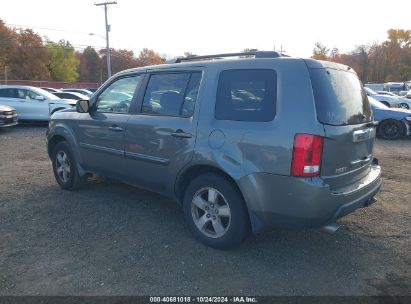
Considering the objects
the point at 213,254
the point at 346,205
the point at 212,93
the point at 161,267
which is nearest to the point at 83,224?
the point at 161,267

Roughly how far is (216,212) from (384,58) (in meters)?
81.7

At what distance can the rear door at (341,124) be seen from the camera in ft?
10.1

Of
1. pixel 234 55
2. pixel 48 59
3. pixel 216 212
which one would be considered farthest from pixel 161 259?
pixel 48 59

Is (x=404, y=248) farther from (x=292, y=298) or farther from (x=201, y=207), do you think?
(x=201, y=207)

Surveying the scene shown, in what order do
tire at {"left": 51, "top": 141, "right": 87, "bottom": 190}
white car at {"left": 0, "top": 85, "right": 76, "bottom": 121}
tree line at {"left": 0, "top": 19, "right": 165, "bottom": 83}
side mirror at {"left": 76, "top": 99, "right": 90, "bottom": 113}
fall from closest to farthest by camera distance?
side mirror at {"left": 76, "top": 99, "right": 90, "bottom": 113} → tire at {"left": 51, "top": 141, "right": 87, "bottom": 190} → white car at {"left": 0, "top": 85, "right": 76, "bottom": 121} → tree line at {"left": 0, "top": 19, "right": 165, "bottom": 83}

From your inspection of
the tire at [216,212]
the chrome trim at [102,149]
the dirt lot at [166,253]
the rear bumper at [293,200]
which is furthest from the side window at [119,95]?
the rear bumper at [293,200]

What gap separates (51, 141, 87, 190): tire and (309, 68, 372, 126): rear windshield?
380 centimetres

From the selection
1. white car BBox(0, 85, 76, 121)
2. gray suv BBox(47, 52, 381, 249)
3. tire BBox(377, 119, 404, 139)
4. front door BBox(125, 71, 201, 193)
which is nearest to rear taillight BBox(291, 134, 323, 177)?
gray suv BBox(47, 52, 381, 249)

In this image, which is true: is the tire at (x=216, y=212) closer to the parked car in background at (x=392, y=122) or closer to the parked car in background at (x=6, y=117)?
the parked car in background at (x=392, y=122)

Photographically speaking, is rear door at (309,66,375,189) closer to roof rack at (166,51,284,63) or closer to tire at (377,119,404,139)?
roof rack at (166,51,284,63)

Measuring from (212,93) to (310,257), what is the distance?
1.91 metres

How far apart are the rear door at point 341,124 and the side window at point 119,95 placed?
7.51 feet

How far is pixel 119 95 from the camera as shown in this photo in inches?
190

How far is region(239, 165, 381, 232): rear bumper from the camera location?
303 cm
